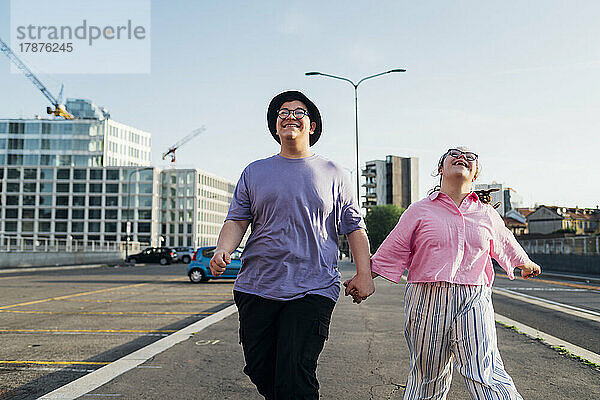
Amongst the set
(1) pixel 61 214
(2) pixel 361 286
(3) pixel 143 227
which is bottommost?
(2) pixel 361 286

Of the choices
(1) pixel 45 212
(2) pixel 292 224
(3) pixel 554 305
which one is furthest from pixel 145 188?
(2) pixel 292 224

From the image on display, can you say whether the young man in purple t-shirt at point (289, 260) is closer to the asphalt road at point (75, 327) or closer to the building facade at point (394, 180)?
the asphalt road at point (75, 327)

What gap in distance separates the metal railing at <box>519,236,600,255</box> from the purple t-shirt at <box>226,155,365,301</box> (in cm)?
2949

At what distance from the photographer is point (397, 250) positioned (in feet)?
12.5

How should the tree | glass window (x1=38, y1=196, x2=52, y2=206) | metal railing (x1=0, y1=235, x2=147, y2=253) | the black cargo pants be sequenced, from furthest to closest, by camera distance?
1. glass window (x1=38, y1=196, x2=52, y2=206)
2. the tree
3. metal railing (x1=0, y1=235, x2=147, y2=253)
4. the black cargo pants

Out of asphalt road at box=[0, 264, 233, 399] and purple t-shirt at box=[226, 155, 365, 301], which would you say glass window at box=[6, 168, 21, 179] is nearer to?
asphalt road at box=[0, 264, 233, 399]

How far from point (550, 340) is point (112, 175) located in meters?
114

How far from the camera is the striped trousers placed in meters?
3.39

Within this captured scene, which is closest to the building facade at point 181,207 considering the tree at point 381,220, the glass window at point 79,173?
the glass window at point 79,173

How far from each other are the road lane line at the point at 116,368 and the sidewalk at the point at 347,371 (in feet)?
0.35

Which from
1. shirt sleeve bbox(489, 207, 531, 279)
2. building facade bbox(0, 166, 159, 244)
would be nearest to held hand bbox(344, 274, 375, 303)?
shirt sleeve bbox(489, 207, 531, 279)

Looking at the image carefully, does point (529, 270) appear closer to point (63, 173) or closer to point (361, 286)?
point (361, 286)

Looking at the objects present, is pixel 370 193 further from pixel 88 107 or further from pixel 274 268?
pixel 274 268

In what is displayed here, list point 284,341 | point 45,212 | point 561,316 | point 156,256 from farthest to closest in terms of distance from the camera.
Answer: point 45,212, point 156,256, point 561,316, point 284,341
